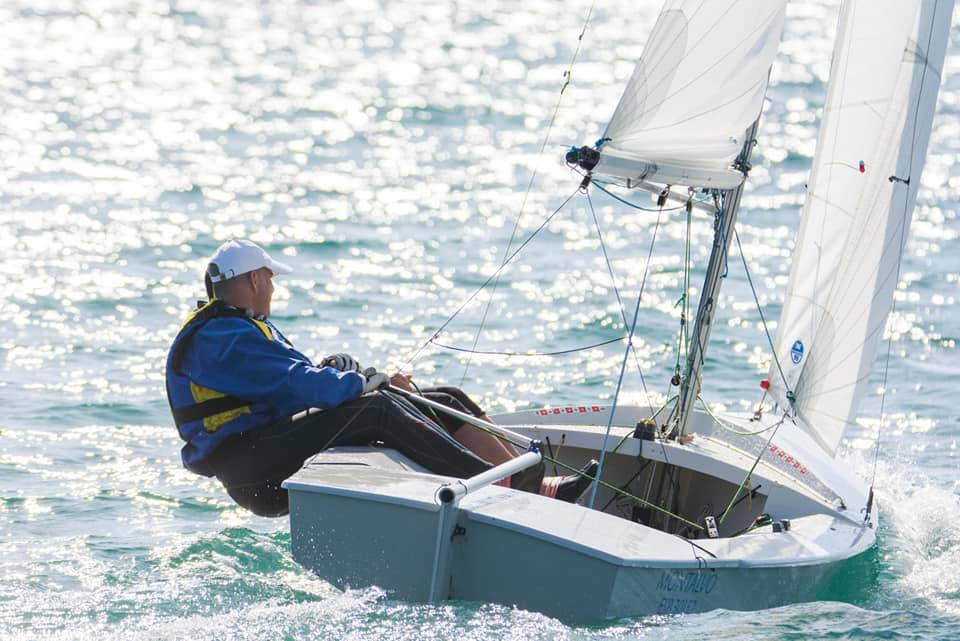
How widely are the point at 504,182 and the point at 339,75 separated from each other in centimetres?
544

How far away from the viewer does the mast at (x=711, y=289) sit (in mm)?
5957

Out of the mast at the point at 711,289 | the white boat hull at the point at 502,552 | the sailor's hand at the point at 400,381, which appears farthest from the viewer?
the mast at the point at 711,289

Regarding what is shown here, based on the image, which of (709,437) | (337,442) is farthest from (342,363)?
(709,437)

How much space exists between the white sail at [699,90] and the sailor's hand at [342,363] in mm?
1191

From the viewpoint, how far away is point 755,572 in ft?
16.2

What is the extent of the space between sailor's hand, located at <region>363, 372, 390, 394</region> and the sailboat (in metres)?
0.23

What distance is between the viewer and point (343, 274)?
11.5 meters

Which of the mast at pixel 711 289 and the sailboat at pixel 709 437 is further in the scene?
the mast at pixel 711 289

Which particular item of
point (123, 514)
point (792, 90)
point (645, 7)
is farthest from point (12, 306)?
point (645, 7)

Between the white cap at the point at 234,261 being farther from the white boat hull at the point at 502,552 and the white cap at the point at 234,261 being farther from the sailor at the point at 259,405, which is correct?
the white boat hull at the point at 502,552

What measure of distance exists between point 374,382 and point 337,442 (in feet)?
0.80

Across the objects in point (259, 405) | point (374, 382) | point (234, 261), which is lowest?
point (259, 405)

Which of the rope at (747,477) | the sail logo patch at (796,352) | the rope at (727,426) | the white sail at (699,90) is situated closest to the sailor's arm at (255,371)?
the white sail at (699,90)

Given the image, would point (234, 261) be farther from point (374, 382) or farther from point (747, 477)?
point (747, 477)
